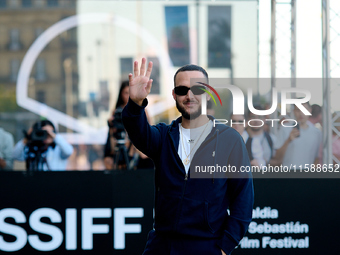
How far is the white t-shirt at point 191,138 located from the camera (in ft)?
8.06

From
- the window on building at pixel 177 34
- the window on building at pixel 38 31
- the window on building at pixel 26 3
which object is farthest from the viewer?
the window on building at pixel 38 31

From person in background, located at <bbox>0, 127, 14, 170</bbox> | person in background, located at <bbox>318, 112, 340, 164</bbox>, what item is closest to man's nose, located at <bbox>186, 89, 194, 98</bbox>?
person in background, located at <bbox>318, 112, 340, 164</bbox>

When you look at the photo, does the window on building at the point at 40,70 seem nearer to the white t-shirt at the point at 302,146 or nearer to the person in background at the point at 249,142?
the person in background at the point at 249,142

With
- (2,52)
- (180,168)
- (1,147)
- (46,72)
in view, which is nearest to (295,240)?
(180,168)

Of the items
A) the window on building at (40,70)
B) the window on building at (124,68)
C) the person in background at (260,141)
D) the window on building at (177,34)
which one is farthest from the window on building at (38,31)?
the person in background at (260,141)

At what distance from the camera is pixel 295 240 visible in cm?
413

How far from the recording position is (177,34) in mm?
6918

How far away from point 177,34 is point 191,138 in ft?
15.3

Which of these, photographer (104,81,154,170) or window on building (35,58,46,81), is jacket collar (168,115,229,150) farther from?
window on building (35,58,46,81)

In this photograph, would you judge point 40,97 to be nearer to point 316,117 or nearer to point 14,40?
point 14,40

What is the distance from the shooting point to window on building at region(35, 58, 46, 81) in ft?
23.2

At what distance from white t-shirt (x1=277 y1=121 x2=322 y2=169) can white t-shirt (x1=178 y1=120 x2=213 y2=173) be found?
2.04 meters

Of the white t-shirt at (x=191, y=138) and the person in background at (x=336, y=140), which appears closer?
the white t-shirt at (x=191, y=138)

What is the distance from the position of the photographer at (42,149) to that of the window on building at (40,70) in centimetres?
256
